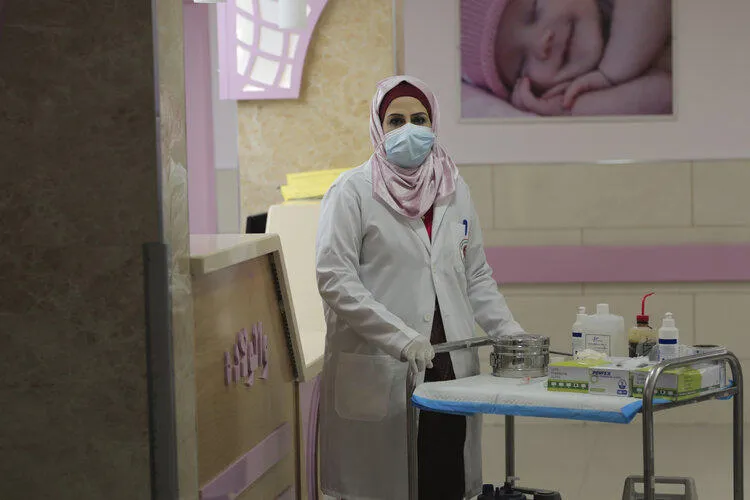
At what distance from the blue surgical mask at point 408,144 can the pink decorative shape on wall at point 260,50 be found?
2.50 metres

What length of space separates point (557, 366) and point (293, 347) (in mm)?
884

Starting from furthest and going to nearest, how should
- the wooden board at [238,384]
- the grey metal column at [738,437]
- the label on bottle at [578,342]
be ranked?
1. the label on bottle at [578,342]
2. the grey metal column at [738,437]
3. the wooden board at [238,384]

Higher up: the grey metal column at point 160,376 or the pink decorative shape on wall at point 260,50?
the pink decorative shape on wall at point 260,50

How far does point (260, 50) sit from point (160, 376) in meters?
3.63

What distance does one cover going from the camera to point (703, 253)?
5.56m

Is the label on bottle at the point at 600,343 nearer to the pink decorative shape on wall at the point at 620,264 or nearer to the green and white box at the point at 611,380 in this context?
the green and white box at the point at 611,380

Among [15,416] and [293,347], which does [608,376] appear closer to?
[293,347]

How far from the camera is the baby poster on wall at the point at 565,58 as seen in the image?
5.52 meters

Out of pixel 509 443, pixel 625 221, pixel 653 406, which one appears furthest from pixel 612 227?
pixel 653 406

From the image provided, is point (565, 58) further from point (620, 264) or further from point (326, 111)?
point (326, 111)

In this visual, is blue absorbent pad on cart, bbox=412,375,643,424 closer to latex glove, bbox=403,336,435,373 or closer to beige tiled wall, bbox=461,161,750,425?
latex glove, bbox=403,336,435,373

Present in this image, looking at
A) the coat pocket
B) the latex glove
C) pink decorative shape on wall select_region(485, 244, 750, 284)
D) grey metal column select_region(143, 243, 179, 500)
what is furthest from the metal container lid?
pink decorative shape on wall select_region(485, 244, 750, 284)

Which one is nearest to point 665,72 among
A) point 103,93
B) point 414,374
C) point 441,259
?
point 441,259

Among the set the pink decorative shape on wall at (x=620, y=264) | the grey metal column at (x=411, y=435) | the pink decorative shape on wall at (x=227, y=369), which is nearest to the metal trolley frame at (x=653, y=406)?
the grey metal column at (x=411, y=435)
